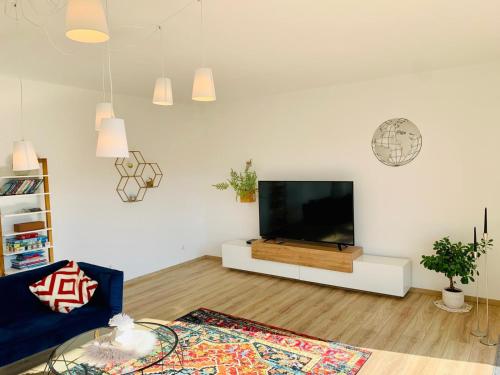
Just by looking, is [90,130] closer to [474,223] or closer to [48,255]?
[48,255]

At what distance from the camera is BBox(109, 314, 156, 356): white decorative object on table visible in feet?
7.88

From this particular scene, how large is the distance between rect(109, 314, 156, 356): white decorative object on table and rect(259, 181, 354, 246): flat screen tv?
2844mm

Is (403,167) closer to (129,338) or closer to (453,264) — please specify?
(453,264)

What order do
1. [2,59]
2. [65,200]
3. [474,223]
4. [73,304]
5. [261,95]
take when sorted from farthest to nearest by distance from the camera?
1. [261,95]
2. [65,200]
3. [474,223]
4. [2,59]
5. [73,304]

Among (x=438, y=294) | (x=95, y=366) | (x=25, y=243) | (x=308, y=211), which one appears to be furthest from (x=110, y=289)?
(x=438, y=294)

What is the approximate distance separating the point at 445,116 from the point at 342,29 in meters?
2.04

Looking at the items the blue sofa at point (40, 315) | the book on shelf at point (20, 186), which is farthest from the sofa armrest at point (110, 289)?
the book on shelf at point (20, 186)

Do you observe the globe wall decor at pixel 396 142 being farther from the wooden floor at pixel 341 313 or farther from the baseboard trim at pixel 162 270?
the baseboard trim at pixel 162 270

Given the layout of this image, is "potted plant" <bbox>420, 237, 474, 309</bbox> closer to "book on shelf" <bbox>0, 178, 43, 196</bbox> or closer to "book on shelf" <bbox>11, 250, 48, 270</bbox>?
"book on shelf" <bbox>11, 250, 48, 270</bbox>

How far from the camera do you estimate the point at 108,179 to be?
5039 millimetres

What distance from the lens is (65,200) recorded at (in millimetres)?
4547

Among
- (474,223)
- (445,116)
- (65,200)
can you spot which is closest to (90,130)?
(65,200)

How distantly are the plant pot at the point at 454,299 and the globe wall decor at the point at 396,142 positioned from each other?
151 cm

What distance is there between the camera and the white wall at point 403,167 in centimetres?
405
